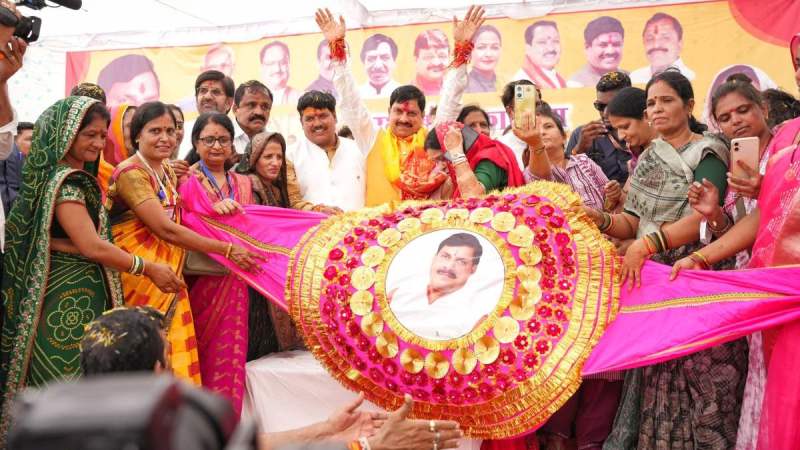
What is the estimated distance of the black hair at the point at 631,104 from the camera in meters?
3.50

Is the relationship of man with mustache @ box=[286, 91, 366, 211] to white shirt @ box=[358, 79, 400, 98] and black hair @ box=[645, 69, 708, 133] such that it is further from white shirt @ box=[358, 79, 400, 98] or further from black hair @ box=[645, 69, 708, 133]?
white shirt @ box=[358, 79, 400, 98]

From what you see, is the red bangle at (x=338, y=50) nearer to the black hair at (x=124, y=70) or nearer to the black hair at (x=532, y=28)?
the black hair at (x=532, y=28)

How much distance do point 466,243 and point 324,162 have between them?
4.39 feet

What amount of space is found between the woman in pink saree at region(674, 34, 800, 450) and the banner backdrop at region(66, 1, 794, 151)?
15.9 feet

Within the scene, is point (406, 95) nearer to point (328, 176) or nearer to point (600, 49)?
point (328, 176)

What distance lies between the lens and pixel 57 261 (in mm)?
3021

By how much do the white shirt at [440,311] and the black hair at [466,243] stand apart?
127mm

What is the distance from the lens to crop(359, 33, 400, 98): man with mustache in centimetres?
858

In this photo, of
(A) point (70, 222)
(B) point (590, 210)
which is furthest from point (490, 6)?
(A) point (70, 222)

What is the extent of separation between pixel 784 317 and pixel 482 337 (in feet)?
3.27

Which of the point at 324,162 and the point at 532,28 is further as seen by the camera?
the point at 532,28

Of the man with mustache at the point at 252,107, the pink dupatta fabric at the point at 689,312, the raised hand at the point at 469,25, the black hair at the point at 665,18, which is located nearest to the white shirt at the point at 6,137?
the man with mustache at the point at 252,107

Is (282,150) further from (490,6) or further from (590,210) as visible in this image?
(490,6)

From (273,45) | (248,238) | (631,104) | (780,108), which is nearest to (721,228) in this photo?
(631,104)
